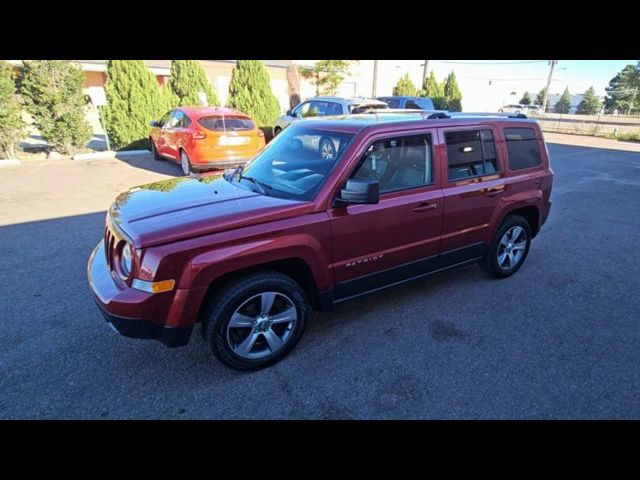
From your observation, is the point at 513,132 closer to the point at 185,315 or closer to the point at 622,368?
the point at 622,368

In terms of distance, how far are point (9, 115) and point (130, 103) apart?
3.21 m

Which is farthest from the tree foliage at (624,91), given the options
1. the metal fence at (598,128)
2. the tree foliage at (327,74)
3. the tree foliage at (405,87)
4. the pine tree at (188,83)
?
the pine tree at (188,83)

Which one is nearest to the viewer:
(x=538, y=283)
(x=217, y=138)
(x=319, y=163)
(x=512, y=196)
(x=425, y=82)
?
(x=319, y=163)

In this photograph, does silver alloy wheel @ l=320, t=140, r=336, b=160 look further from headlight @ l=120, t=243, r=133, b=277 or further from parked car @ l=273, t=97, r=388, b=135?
parked car @ l=273, t=97, r=388, b=135

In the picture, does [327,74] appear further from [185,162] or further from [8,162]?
[8,162]

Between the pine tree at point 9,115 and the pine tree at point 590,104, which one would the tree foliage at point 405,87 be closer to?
the pine tree at point 9,115

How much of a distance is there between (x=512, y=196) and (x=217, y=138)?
6.29m

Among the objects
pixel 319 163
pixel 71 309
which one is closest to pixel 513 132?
pixel 319 163

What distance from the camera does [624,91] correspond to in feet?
167

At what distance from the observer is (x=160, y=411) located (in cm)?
239

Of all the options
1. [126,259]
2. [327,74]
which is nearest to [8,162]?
[126,259]

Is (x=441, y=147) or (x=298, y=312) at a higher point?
(x=441, y=147)

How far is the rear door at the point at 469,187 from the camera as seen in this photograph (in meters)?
3.35
